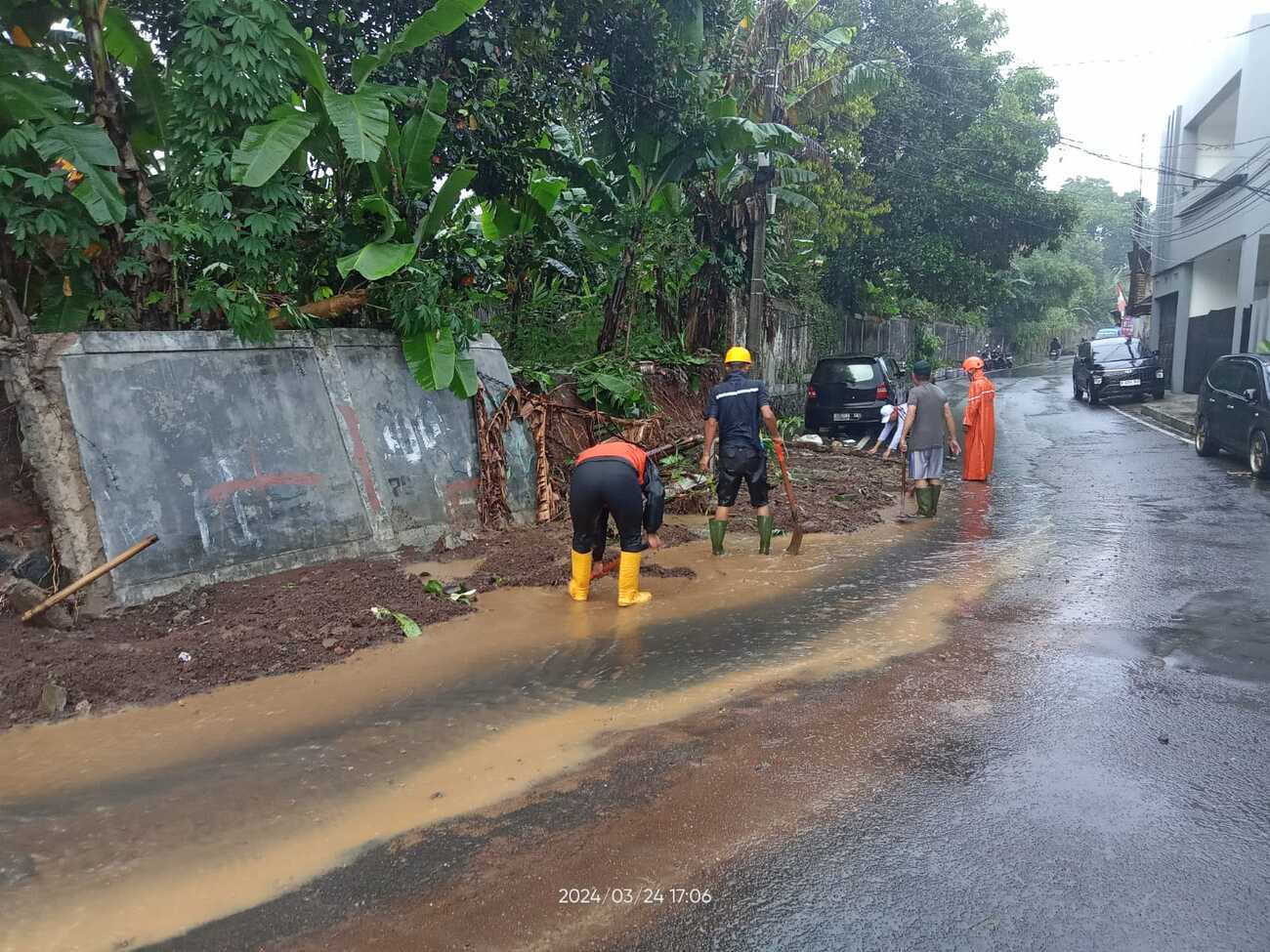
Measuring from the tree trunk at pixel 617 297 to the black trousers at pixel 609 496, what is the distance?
690 centimetres

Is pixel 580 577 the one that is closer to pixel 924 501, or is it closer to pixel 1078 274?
pixel 924 501

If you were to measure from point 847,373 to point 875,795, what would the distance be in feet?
42.5

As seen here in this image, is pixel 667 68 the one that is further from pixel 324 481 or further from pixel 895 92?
pixel 895 92

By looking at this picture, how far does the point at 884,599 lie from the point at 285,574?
452 centimetres

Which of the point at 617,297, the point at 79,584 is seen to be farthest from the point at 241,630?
the point at 617,297

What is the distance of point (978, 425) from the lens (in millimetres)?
11750

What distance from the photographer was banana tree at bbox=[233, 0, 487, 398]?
666cm

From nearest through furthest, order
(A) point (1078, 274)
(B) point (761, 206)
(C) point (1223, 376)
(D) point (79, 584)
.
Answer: (D) point (79, 584)
(C) point (1223, 376)
(B) point (761, 206)
(A) point (1078, 274)

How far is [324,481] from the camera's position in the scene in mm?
7141

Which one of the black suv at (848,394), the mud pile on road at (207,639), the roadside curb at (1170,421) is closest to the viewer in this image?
the mud pile on road at (207,639)

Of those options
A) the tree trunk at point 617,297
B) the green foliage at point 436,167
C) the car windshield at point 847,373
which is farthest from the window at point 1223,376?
the tree trunk at point 617,297

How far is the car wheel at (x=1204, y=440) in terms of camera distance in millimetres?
13476

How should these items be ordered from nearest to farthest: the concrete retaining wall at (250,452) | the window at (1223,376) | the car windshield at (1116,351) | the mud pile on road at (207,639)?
1. the mud pile on road at (207,639)
2. the concrete retaining wall at (250,452)
3. the window at (1223,376)
4. the car windshield at (1116,351)

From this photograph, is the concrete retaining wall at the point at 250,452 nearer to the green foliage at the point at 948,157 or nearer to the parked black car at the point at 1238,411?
the parked black car at the point at 1238,411
